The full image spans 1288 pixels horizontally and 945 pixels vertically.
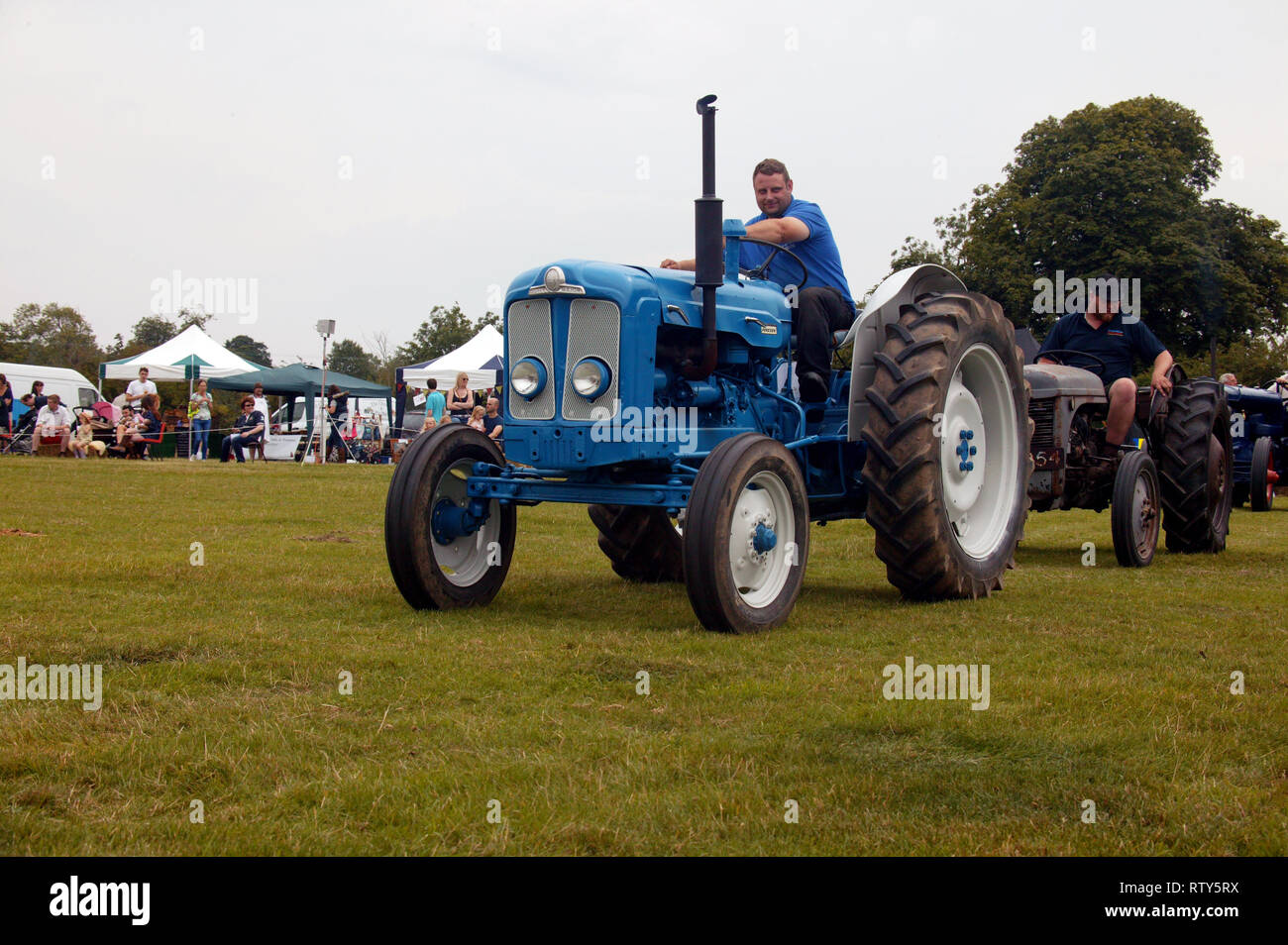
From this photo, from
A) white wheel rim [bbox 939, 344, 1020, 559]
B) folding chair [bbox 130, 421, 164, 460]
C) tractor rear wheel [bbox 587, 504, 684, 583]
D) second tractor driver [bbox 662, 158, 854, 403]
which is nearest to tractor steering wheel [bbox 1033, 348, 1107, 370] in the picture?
white wheel rim [bbox 939, 344, 1020, 559]

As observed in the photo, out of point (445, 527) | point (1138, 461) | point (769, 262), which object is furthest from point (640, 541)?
point (1138, 461)

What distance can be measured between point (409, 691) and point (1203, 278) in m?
35.8

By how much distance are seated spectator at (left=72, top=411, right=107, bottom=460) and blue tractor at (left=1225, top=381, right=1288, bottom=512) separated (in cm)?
1967

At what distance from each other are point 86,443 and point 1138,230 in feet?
94.0

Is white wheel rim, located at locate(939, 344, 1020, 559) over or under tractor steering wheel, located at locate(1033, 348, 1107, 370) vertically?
under

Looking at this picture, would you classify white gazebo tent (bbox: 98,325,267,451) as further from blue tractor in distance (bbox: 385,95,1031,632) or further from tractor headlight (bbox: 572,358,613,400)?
tractor headlight (bbox: 572,358,613,400)

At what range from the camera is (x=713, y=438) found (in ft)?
22.0

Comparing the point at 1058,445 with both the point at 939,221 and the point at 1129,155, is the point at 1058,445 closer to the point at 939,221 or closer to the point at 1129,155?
the point at 1129,155

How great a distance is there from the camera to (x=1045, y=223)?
36844mm

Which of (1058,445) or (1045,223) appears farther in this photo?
(1045,223)

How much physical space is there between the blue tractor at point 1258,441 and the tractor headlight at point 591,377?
12167 millimetres

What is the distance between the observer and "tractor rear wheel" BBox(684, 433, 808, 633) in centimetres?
561

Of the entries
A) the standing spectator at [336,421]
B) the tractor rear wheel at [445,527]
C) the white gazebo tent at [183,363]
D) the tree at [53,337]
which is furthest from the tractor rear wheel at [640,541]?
the tree at [53,337]
